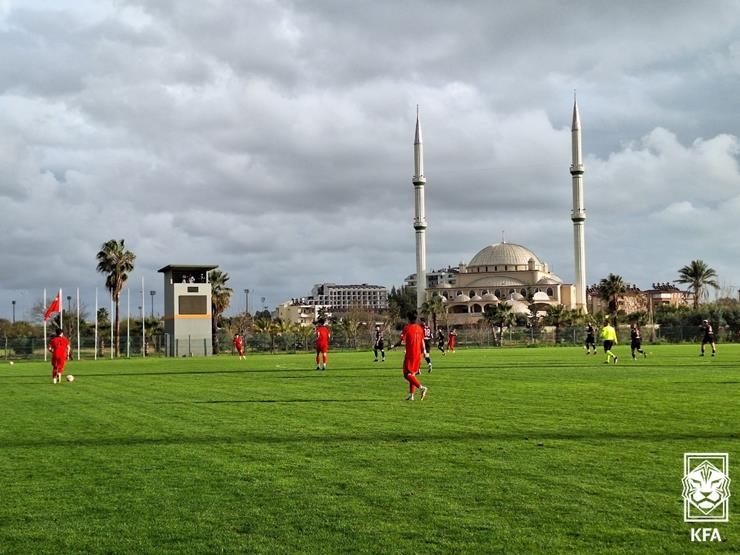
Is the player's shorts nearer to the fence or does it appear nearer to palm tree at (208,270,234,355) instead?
the fence

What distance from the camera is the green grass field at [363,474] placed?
6.25m

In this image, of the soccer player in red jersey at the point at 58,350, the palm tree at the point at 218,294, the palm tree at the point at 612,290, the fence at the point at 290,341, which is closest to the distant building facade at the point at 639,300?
the palm tree at the point at 612,290

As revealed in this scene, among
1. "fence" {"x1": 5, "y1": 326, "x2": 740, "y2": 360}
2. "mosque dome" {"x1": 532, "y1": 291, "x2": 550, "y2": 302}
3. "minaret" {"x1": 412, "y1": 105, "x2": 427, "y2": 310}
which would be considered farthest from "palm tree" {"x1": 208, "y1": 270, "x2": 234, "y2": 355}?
"mosque dome" {"x1": 532, "y1": 291, "x2": 550, "y2": 302}

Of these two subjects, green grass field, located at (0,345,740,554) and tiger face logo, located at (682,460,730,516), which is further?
tiger face logo, located at (682,460,730,516)

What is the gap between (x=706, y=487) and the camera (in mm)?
7586

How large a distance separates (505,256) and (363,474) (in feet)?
491

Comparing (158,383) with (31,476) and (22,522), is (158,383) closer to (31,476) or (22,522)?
(31,476)

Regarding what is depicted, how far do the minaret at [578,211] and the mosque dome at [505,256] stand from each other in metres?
35.9

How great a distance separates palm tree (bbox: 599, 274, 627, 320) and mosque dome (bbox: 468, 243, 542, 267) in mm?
55851

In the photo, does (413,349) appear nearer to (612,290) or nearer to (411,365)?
(411,365)

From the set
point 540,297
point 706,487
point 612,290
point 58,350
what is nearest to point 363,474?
point 706,487

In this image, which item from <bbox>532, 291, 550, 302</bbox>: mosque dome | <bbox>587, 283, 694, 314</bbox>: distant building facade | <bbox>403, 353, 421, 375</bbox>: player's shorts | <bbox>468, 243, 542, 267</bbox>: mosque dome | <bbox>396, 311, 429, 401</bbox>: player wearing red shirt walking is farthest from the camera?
<bbox>468, 243, 542, 267</bbox>: mosque dome

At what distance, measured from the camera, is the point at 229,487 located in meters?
8.11

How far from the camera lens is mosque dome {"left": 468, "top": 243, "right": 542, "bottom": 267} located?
155m
